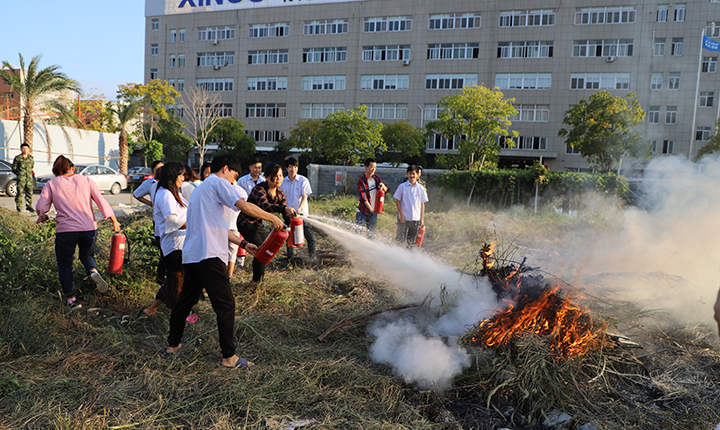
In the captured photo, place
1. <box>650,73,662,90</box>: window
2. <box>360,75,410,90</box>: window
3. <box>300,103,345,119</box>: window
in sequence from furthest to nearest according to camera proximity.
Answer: <box>300,103,345,119</box>: window
<box>360,75,410,90</box>: window
<box>650,73,662,90</box>: window

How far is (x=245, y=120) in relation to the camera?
1870 inches

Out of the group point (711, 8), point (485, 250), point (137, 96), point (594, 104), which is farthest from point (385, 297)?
point (711, 8)

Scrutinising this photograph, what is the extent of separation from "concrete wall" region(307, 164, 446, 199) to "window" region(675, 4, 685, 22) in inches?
1241

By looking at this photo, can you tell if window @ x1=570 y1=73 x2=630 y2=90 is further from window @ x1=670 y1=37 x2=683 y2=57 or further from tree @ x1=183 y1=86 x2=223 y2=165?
tree @ x1=183 y1=86 x2=223 y2=165

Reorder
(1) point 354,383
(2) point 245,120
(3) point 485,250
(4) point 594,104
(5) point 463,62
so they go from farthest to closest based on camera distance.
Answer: (2) point 245,120, (5) point 463,62, (4) point 594,104, (3) point 485,250, (1) point 354,383

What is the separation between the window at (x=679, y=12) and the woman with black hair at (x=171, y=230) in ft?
141

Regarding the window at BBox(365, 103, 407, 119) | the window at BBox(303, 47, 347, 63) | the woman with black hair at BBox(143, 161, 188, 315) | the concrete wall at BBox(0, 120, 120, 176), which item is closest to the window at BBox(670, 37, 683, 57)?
the window at BBox(365, 103, 407, 119)

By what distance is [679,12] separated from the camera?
35.2m

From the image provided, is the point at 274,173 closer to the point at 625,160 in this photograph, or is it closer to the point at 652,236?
the point at 652,236

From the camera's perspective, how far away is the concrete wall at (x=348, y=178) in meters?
16.7

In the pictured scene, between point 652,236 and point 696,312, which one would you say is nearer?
point 696,312

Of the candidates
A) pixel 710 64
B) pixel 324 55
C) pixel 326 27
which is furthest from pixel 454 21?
pixel 710 64

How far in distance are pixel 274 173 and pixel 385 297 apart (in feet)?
6.98

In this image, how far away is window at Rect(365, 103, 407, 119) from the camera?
42481 mm
